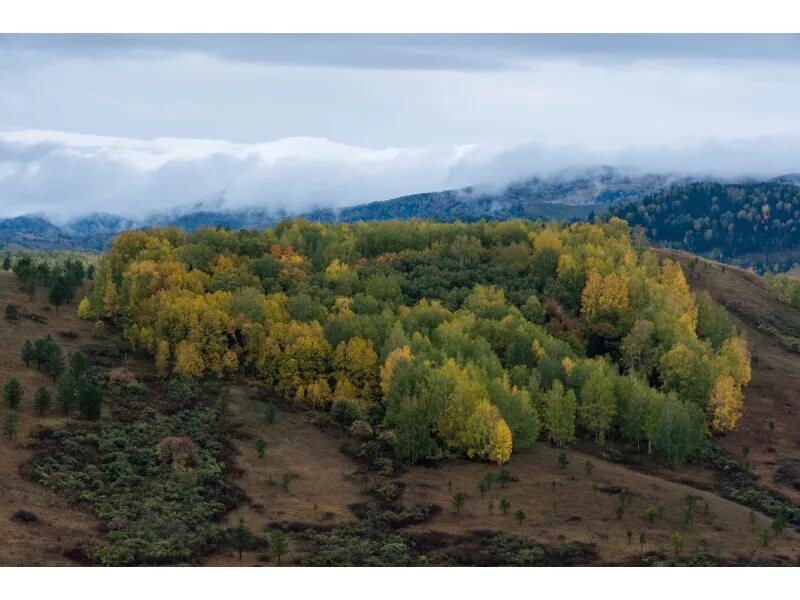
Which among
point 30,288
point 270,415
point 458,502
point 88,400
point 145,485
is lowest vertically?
point 458,502

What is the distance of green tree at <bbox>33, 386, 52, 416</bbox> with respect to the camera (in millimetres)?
110375

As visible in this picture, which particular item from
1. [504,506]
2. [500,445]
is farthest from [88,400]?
[504,506]

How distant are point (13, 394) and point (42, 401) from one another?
3.14m

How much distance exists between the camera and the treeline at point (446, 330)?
121 metres

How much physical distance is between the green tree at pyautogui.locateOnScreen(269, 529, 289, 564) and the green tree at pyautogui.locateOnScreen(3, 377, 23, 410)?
129ft

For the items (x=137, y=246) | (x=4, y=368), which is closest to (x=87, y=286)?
(x=137, y=246)

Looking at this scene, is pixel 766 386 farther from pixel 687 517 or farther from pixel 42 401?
pixel 42 401

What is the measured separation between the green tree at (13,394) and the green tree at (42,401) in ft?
6.29

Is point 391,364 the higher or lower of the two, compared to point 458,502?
higher

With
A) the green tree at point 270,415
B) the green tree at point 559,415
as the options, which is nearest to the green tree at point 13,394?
the green tree at point 270,415

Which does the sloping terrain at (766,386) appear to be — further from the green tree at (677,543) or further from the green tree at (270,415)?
the green tree at (270,415)

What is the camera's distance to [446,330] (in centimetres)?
13988

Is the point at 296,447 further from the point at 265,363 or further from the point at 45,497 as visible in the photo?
the point at 45,497

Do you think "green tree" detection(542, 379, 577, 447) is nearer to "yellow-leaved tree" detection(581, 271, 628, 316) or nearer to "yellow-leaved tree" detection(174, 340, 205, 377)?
"yellow-leaved tree" detection(581, 271, 628, 316)
